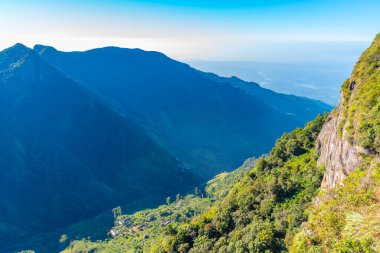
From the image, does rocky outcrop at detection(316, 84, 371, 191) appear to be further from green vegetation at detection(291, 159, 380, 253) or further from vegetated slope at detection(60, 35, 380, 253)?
green vegetation at detection(291, 159, 380, 253)

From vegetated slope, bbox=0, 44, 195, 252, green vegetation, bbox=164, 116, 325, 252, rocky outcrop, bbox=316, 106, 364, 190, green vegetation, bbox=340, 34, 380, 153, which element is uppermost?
green vegetation, bbox=340, 34, 380, 153

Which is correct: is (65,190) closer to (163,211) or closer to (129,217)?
(129,217)

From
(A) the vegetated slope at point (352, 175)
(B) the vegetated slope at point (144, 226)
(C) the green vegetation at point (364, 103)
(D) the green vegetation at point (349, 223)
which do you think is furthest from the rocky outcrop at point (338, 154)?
(B) the vegetated slope at point (144, 226)

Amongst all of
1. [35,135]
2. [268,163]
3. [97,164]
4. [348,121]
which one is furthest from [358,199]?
[35,135]

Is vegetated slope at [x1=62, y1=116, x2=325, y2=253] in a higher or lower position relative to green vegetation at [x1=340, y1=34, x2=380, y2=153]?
lower

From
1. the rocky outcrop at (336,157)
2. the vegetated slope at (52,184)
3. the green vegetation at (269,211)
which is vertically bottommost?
the vegetated slope at (52,184)

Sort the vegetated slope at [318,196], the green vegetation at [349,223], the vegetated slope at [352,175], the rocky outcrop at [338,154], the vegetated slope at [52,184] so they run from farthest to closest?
1. the vegetated slope at [52,184]
2. the rocky outcrop at [338,154]
3. the vegetated slope at [318,196]
4. the vegetated slope at [352,175]
5. the green vegetation at [349,223]

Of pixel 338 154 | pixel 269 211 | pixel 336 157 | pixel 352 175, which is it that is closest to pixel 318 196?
pixel 336 157

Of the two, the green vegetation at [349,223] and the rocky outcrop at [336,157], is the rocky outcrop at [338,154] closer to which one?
the rocky outcrop at [336,157]

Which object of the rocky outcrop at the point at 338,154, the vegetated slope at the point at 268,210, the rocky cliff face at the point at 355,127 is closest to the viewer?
the rocky cliff face at the point at 355,127

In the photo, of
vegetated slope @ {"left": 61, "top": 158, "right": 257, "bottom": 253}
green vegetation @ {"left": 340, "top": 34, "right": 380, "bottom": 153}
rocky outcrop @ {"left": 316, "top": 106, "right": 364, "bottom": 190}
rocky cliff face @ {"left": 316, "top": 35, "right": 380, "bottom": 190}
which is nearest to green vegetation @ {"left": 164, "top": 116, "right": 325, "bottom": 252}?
rocky outcrop @ {"left": 316, "top": 106, "right": 364, "bottom": 190}
